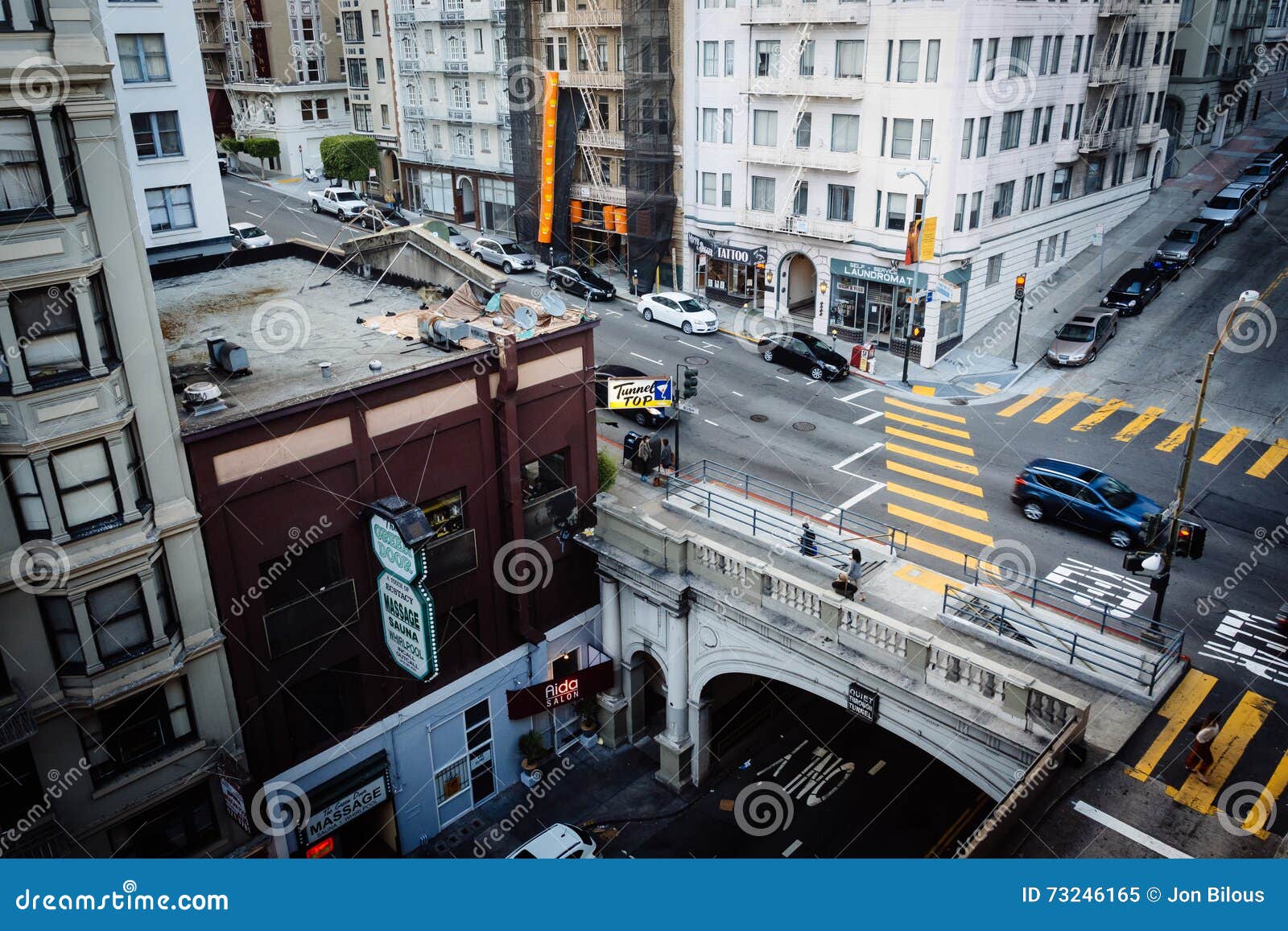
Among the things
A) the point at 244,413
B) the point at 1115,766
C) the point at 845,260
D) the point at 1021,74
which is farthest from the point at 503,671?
the point at 1021,74

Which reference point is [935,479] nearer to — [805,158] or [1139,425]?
[1139,425]

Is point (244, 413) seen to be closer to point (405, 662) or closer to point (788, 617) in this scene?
point (405, 662)

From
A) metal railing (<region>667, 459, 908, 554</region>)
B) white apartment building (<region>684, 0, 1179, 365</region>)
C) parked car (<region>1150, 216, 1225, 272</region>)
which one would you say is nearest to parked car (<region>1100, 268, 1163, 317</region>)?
parked car (<region>1150, 216, 1225, 272</region>)

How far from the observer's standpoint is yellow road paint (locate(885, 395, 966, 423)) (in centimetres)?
4094

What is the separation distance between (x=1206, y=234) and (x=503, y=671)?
5041 centimetres

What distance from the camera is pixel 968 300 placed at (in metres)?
48.2

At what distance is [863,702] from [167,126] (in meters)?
30.2

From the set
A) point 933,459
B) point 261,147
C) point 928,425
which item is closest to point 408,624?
point 933,459

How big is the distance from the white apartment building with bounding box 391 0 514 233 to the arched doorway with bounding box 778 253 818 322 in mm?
22346

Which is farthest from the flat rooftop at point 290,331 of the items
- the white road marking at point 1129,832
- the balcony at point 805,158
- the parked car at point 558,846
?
the balcony at point 805,158

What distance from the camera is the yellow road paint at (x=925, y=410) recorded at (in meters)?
40.9

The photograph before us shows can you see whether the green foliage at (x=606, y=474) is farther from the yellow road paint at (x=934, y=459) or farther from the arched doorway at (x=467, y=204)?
the arched doorway at (x=467, y=204)

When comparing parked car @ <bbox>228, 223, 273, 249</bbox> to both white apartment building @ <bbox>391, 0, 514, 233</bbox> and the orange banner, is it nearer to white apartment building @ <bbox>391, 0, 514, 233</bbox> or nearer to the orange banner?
white apartment building @ <bbox>391, 0, 514, 233</bbox>

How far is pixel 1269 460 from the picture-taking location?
118ft
